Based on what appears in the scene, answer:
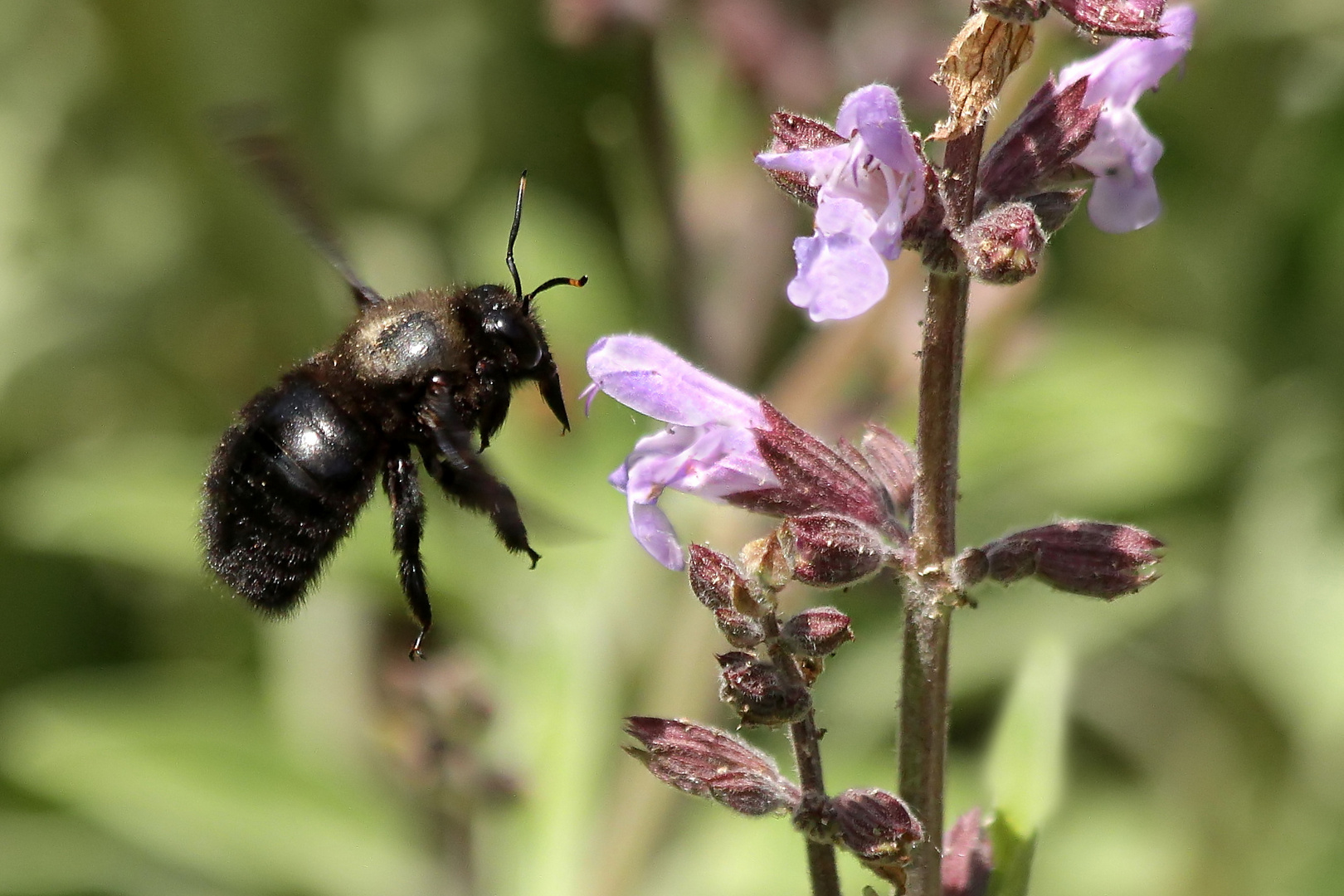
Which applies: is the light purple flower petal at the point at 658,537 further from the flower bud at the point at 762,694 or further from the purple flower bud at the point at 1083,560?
the purple flower bud at the point at 1083,560

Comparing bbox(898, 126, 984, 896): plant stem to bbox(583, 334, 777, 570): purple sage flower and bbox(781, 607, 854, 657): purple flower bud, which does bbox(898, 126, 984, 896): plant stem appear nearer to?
bbox(781, 607, 854, 657): purple flower bud

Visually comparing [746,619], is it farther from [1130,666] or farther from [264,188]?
[1130,666]

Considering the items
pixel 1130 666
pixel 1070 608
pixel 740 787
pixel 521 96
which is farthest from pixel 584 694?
pixel 521 96

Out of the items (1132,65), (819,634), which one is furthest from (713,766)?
(1132,65)

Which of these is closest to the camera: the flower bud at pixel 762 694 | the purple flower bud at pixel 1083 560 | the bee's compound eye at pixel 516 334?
the flower bud at pixel 762 694

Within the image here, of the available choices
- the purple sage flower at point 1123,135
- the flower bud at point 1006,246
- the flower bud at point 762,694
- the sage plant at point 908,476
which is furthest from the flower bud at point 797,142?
the flower bud at point 762,694

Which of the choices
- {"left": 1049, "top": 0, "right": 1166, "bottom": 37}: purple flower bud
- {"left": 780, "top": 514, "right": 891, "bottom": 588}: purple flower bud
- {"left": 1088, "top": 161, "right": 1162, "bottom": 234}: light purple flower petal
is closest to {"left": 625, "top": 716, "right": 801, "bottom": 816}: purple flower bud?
{"left": 780, "top": 514, "right": 891, "bottom": 588}: purple flower bud

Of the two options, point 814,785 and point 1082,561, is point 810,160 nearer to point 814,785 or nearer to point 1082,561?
point 1082,561
